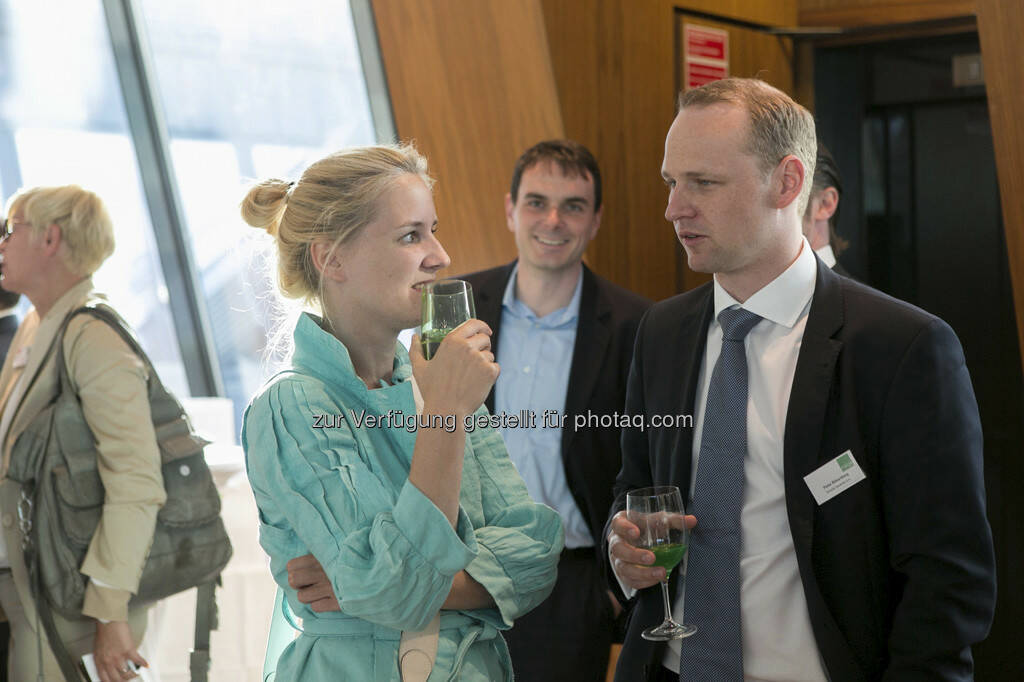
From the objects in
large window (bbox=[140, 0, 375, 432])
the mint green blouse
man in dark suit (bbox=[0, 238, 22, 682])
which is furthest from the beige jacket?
large window (bbox=[140, 0, 375, 432])

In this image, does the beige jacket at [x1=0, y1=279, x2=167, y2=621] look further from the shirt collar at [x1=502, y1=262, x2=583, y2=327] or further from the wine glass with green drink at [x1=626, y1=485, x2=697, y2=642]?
the wine glass with green drink at [x1=626, y1=485, x2=697, y2=642]

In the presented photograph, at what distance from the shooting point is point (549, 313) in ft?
9.89

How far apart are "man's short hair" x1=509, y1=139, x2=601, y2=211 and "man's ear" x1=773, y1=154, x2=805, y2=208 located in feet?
4.20

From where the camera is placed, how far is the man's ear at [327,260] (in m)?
1.72

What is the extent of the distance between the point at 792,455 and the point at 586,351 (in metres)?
1.22

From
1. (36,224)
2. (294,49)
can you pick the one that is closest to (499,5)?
(36,224)

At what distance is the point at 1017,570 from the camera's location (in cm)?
372

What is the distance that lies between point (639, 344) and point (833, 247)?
1264 millimetres

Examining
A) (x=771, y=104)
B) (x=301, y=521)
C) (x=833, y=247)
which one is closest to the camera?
(x=301, y=521)

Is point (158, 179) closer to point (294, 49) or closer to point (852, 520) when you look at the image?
point (294, 49)

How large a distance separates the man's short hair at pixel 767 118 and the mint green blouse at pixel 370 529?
0.76m

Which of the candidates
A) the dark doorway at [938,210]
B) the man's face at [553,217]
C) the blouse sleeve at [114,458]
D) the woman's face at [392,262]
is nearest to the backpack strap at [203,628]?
the blouse sleeve at [114,458]

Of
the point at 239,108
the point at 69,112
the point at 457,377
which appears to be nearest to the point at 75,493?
the point at 457,377

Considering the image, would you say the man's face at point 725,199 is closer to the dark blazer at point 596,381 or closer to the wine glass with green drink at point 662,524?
the wine glass with green drink at point 662,524
